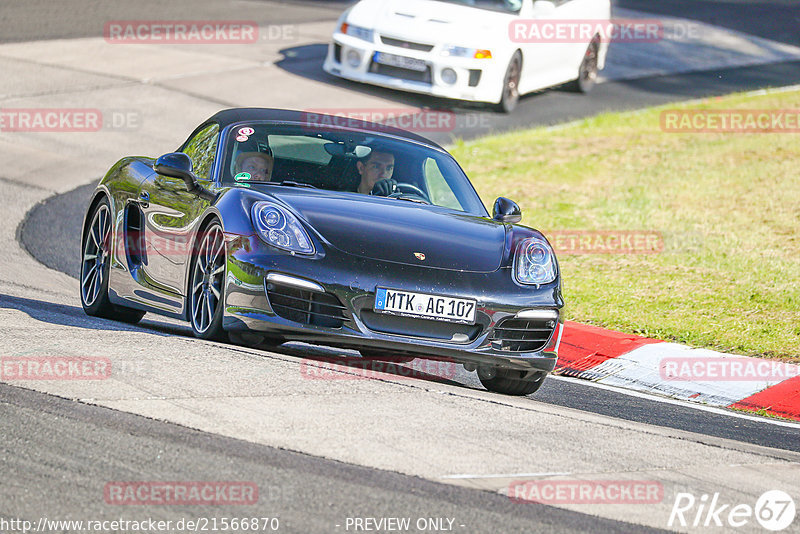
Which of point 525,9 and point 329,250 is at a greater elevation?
point 329,250

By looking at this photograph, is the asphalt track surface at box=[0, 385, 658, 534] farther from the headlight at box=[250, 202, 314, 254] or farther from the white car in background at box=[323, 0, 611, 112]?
the white car in background at box=[323, 0, 611, 112]

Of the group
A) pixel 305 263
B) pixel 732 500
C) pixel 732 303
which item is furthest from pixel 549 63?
pixel 732 500

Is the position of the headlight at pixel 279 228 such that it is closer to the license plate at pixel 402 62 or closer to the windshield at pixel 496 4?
the license plate at pixel 402 62

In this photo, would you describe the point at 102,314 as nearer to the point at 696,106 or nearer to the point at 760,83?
the point at 696,106

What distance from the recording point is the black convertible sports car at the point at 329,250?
21.2 ft

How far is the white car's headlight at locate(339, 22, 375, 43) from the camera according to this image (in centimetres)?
1752

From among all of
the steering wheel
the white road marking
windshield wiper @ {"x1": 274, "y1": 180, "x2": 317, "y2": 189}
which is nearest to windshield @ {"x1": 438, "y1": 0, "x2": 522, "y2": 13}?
the white road marking

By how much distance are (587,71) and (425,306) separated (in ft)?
47.4

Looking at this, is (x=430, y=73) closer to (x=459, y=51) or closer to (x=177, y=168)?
(x=459, y=51)

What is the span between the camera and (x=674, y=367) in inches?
344

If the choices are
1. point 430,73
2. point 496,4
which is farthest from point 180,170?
point 496,4

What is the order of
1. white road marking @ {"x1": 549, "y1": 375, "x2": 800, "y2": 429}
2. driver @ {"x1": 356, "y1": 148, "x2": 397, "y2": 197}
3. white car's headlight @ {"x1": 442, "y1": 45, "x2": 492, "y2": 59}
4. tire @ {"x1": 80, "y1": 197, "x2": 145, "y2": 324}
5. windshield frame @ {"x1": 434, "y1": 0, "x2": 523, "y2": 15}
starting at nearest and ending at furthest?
1. white road marking @ {"x1": 549, "y1": 375, "x2": 800, "y2": 429}
2. driver @ {"x1": 356, "y1": 148, "x2": 397, "y2": 197}
3. tire @ {"x1": 80, "y1": 197, "x2": 145, "y2": 324}
4. white car's headlight @ {"x1": 442, "y1": 45, "x2": 492, "y2": 59}
5. windshield frame @ {"x1": 434, "y1": 0, "x2": 523, "y2": 15}

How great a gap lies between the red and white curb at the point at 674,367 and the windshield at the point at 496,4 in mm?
9460

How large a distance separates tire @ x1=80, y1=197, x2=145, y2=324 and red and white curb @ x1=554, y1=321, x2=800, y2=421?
2891 mm
